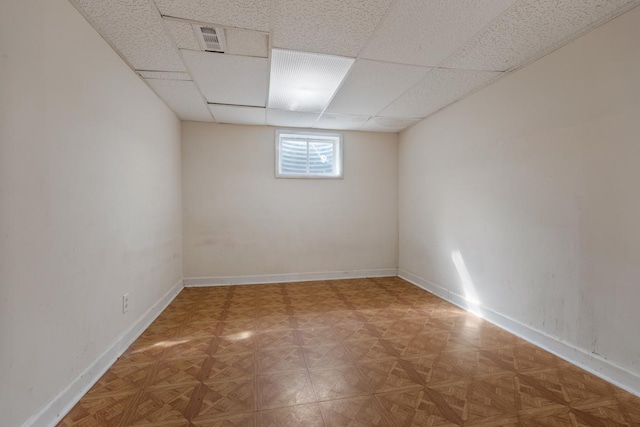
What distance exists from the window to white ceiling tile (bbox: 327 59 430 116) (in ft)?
3.15

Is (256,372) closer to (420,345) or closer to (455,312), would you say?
(420,345)

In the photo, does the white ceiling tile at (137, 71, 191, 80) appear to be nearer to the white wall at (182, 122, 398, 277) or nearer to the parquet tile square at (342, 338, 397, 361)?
the white wall at (182, 122, 398, 277)

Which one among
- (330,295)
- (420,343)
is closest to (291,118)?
(330,295)

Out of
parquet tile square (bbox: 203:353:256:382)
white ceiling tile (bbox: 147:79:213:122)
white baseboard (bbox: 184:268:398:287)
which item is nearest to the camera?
parquet tile square (bbox: 203:353:256:382)

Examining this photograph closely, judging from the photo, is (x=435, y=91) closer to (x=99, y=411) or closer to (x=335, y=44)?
(x=335, y=44)

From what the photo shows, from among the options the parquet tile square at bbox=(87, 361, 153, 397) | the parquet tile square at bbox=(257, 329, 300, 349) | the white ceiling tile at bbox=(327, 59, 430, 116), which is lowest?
the parquet tile square at bbox=(257, 329, 300, 349)

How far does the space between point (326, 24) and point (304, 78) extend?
0.85 metres

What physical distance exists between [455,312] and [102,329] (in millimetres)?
3307

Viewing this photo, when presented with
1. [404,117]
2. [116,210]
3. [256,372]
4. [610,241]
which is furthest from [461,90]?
[116,210]

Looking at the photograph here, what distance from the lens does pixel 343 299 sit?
3.60 meters

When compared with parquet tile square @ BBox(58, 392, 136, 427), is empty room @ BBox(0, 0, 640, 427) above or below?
above

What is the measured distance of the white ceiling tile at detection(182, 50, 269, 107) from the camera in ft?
7.94

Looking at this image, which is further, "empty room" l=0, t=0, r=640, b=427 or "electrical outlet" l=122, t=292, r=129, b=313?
"electrical outlet" l=122, t=292, r=129, b=313

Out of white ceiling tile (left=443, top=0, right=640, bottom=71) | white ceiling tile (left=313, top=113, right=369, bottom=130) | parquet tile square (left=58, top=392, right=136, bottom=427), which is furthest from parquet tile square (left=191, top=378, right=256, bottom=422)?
white ceiling tile (left=313, top=113, right=369, bottom=130)
